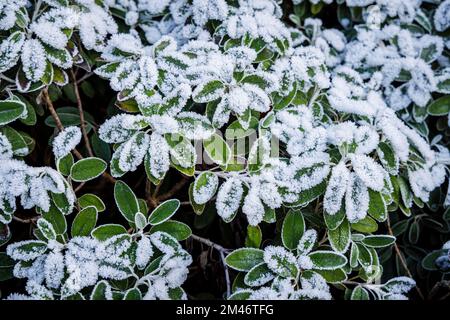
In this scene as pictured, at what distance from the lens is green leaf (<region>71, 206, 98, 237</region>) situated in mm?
1263

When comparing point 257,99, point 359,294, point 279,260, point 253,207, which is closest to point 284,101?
point 257,99

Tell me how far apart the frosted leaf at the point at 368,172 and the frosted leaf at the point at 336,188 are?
3cm

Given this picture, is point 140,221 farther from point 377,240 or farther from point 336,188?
point 377,240

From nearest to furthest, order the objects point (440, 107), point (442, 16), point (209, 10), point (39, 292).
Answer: point (39, 292) < point (209, 10) < point (440, 107) < point (442, 16)

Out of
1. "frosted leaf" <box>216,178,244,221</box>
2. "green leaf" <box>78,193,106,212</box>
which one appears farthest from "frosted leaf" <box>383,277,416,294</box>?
"green leaf" <box>78,193,106,212</box>

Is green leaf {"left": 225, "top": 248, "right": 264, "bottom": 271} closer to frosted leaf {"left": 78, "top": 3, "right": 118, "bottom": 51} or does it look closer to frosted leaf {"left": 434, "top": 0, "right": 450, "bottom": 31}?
frosted leaf {"left": 78, "top": 3, "right": 118, "bottom": 51}

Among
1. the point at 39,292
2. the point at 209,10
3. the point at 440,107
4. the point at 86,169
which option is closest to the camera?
the point at 39,292

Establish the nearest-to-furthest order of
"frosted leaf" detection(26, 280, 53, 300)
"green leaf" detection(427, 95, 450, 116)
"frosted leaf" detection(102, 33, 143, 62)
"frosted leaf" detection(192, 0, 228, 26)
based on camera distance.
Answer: "frosted leaf" detection(26, 280, 53, 300)
"frosted leaf" detection(102, 33, 143, 62)
"frosted leaf" detection(192, 0, 228, 26)
"green leaf" detection(427, 95, 450, 116)

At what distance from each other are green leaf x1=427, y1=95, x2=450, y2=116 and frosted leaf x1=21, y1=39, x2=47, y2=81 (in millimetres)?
1179

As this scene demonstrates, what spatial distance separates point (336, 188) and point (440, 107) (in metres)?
0.61

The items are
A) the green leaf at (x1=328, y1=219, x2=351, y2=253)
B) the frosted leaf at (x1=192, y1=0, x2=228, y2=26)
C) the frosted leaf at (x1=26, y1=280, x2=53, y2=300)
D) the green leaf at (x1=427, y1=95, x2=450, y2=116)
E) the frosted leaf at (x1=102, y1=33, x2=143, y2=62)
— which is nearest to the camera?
the frosted leaf at (x1=26, y1=280, x2=53, y2=300)

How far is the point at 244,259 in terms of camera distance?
1.28m

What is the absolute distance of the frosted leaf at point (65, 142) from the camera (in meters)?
1.28

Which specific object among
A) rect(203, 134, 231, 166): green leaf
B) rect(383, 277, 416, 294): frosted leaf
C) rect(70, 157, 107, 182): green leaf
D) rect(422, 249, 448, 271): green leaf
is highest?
Result: rect(203, 134, 231, 166): green leaf
